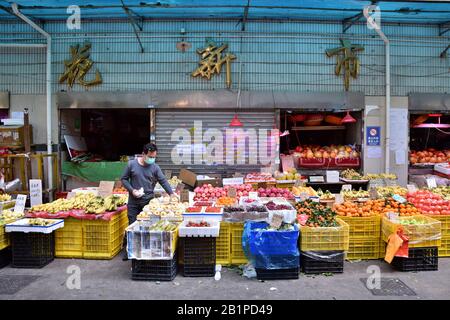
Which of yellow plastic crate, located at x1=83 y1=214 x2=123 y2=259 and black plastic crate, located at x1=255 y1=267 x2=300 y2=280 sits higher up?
yellow plastic crate, located at x1=83 y1=214 x2=123 y2=259

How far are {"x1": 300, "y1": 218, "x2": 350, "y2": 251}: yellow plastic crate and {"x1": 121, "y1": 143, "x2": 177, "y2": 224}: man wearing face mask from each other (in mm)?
2671

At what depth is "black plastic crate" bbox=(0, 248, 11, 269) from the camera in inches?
247

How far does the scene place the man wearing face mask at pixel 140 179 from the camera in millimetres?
6684

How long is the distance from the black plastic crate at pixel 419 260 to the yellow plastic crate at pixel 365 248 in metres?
0.56

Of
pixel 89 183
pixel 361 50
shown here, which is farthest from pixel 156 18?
pixel 361 50

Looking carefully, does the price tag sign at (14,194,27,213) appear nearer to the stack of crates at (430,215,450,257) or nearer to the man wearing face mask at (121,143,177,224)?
the man wearing face mask at (121,143,177,224)

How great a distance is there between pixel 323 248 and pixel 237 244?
1473 mm

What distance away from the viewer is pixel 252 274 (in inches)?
229

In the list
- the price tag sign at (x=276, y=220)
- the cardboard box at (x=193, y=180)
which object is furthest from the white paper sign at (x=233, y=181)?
the price tag sign at (x=276, y=220)

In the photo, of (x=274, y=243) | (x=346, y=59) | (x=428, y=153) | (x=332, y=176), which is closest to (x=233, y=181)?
(x=332, y=176)

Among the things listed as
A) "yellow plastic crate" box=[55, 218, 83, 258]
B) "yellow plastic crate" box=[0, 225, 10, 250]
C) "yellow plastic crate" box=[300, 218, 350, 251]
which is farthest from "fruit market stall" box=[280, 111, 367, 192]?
"yellow plastic crate" box=[0, 225, 10, 250]

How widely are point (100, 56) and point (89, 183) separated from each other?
3852 millimetres

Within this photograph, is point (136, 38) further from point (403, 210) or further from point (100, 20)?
point (403, 210)

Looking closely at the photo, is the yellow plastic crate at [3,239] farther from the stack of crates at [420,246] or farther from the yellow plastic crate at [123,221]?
the stack of crates at [420,246]
